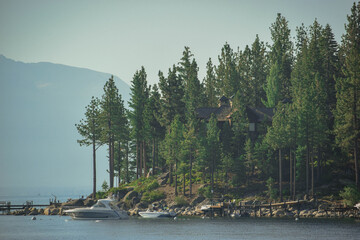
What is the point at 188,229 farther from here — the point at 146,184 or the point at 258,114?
the point at 258,114

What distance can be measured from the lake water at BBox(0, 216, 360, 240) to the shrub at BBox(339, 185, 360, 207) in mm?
5362

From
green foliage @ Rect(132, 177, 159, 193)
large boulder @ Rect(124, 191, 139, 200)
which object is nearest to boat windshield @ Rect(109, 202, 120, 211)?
large boulder @ Rect(124, 191, 139, 200)

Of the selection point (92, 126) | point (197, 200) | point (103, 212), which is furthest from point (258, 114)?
point (103, 212)

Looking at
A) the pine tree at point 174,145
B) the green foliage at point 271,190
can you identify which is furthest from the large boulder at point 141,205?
the green foliage at point 271,190

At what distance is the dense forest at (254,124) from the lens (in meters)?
88.8

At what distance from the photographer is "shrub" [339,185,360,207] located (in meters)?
80.4

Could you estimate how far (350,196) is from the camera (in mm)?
80438

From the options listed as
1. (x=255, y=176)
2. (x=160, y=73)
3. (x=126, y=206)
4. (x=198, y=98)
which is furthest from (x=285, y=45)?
(x=126, y=206)

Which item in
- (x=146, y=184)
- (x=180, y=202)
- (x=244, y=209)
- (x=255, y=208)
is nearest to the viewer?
(x=255, y=208)

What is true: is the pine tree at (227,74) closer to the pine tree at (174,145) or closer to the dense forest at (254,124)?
the dense forest at (254,124)

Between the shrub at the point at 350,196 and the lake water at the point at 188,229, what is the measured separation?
5.36 metres

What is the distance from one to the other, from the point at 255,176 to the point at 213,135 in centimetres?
1204

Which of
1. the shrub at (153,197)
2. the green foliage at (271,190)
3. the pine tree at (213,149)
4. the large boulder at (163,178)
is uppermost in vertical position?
the pine tree at (213,149)

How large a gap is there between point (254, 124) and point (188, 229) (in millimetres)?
39044
